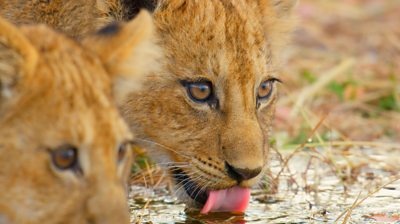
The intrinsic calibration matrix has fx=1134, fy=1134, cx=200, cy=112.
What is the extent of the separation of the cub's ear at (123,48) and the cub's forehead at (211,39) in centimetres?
117

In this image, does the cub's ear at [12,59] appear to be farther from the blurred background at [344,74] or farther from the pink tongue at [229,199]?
the blurred background at [344,74]

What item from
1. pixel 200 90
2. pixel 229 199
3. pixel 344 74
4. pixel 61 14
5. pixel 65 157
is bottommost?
pixel 229 199

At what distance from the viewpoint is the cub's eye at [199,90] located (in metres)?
6.23

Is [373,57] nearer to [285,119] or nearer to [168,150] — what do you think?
[285,119]

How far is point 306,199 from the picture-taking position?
6867mm

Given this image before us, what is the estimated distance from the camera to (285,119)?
921 cm

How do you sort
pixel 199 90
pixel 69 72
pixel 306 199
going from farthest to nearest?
pixel 306 199 → pixel 199 90 → pixel 69 72

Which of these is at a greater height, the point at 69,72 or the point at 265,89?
the point at 265,89

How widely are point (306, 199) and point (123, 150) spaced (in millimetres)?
2470

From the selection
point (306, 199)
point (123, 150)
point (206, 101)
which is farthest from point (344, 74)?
point (123, 150)

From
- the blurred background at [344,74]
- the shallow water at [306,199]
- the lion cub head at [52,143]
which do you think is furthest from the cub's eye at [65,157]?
the blurred background at [344,74]

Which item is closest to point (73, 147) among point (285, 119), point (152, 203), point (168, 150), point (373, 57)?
point (168, 150)

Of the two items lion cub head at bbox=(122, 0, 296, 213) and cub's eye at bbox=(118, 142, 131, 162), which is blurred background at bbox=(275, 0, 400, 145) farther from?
cub's eye at bbox=(118, 142, 131, 162)

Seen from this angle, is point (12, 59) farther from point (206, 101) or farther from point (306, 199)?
point (306, 199)
